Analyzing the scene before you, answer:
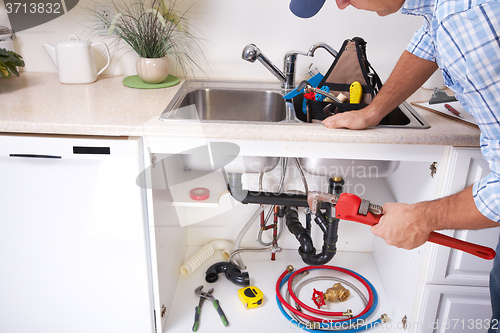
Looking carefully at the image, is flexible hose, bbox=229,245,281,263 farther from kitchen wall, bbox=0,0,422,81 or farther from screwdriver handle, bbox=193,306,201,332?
kitchen wall, bbox=0,0,422,81

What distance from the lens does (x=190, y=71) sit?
1742mm

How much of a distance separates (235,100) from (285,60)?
0.81ft

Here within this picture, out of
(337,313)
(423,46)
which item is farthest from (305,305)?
(423,46)

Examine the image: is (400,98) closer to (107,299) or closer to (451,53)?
(451,53)

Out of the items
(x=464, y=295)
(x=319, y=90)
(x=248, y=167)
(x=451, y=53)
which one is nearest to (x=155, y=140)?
(x=248, y=167)

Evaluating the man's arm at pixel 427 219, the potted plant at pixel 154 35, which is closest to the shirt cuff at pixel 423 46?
the man's arm at pixel 427 219

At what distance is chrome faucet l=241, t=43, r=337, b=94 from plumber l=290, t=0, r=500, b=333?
0.38 metres

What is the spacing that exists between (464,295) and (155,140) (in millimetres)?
1084

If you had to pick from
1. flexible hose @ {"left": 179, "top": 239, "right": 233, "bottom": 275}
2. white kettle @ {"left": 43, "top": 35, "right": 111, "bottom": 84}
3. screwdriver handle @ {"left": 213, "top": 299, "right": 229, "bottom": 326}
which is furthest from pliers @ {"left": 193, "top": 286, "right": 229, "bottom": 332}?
white kettle @ {"left": 43, "top": 35, "right": 111, "bottom": 84}

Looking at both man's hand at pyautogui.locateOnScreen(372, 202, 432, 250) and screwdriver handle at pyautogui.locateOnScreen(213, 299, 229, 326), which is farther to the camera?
screwdriver handle at pyautogui.locateOnScreen(213, 299, 229, 326)

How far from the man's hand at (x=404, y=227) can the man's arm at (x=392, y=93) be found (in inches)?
12.1

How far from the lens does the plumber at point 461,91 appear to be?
77 cm

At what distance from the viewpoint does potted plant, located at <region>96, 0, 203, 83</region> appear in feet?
5.10

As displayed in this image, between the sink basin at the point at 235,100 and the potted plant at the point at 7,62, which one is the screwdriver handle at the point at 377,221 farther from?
the potted plant at the point at 7,62
